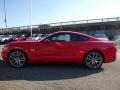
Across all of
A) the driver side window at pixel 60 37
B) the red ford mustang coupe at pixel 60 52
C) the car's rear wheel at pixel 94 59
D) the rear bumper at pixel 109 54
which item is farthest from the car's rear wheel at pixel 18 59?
the rear bumper at pixel 109 54

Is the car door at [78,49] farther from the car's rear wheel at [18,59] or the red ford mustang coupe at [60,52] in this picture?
the car's rear wheel at [18,59]

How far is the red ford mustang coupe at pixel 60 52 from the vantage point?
10664 millimetres

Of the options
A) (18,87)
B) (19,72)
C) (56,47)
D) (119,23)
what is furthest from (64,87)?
(119,23)

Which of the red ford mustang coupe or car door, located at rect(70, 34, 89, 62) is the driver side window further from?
car door, located at rect(70, 34, 89, 62)

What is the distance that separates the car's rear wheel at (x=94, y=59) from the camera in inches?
421

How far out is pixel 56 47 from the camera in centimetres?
1067

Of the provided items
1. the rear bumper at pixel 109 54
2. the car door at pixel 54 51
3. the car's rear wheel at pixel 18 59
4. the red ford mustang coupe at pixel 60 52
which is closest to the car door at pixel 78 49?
the red ford mustang coupe at pixel 60 52

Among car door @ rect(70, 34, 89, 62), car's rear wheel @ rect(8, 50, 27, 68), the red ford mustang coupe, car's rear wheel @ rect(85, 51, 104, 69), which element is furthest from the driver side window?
car's rear wheel @ rect(8, 50, 27, 68)

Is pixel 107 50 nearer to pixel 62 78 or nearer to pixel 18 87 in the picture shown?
pixel 62 78

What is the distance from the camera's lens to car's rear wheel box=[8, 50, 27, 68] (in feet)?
35.1

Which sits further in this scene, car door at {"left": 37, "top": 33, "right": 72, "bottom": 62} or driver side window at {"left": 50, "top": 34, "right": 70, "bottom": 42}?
driver side window at {"left": 50, "top": 34, "right": 70, "bottom": 42}

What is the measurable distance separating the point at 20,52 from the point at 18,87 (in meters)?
3.39

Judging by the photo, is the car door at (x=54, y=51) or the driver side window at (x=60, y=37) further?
the driver side window at (x=60, y=37)

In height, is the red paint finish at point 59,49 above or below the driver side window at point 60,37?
below
